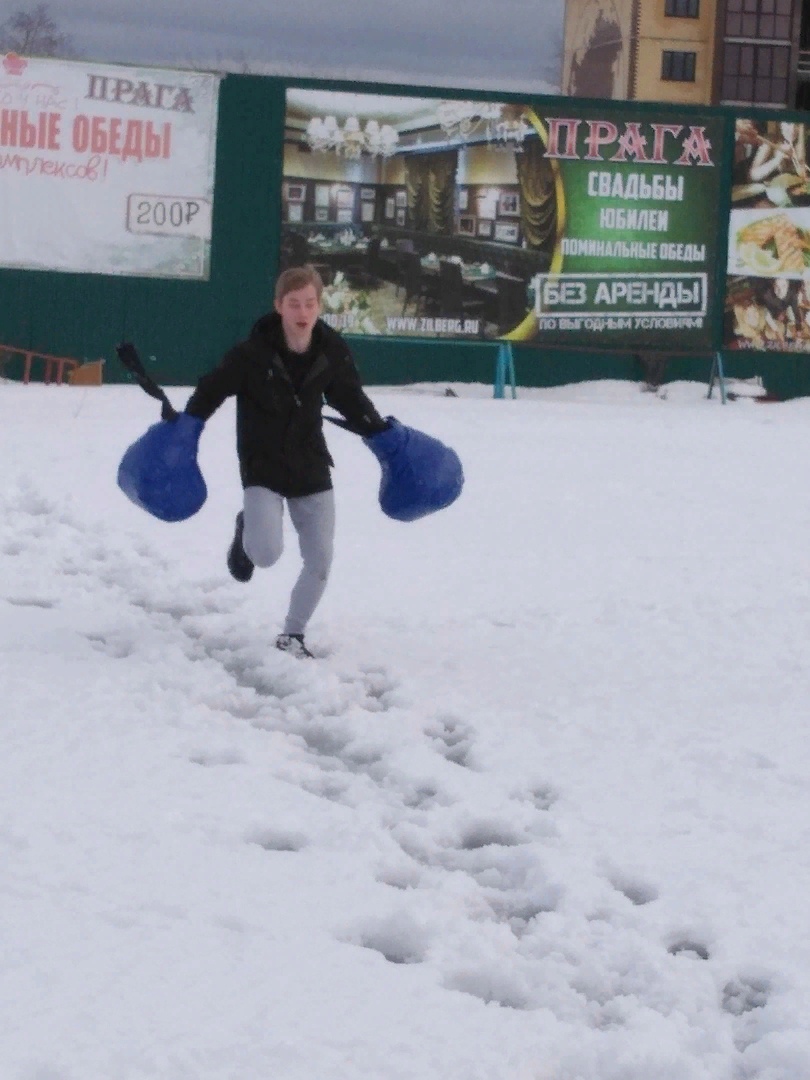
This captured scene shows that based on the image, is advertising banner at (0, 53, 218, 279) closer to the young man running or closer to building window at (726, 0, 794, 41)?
the young man running

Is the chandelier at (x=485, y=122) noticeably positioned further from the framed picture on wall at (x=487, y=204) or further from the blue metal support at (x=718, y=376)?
the blue metal support at (x=718, y=376)

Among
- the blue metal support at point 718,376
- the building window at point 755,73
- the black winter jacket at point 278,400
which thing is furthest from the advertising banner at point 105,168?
the building window at point 755,73

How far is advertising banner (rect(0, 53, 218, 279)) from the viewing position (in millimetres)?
20484

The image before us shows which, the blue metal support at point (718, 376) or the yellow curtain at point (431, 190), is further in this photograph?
the blue metal support at point (718, 376)

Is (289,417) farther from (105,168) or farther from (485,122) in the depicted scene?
(485,122)

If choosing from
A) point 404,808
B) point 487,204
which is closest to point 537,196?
point 487,204

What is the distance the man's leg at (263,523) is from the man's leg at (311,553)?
10cm

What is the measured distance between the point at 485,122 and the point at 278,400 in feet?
48.7

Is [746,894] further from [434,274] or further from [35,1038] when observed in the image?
[434,274]

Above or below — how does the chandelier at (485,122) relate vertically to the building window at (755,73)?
below

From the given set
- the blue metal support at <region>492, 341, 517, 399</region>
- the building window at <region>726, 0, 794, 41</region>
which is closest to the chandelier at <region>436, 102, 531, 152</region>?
the blue metal support at <region>492, 341, 517, 399</region>

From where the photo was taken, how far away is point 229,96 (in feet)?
67.7

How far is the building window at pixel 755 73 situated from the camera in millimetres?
54156

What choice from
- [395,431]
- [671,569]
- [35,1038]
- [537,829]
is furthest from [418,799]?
[671,569]
